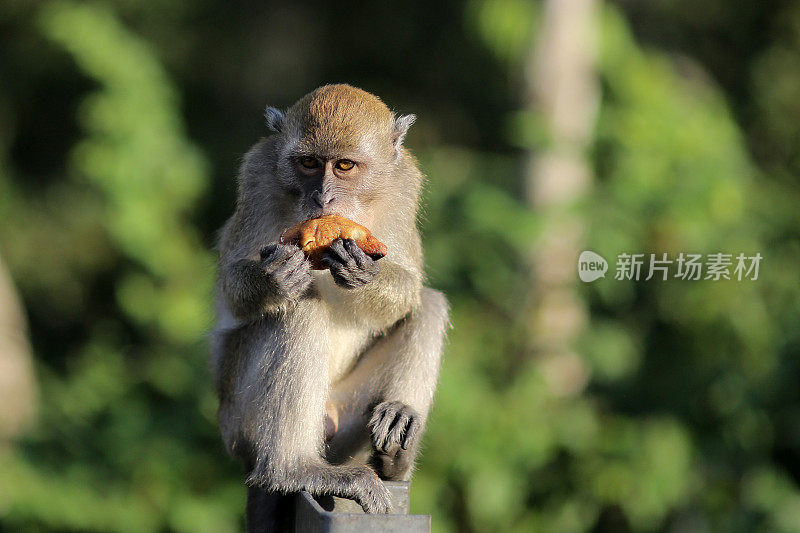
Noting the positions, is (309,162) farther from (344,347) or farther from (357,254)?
(344,347)

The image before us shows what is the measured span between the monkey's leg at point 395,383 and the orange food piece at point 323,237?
0.61 meters

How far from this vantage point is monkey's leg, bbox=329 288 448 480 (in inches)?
165

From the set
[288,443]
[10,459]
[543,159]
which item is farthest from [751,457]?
[10,459]

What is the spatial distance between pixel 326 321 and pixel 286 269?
42cm

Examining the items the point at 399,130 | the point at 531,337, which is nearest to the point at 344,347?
the point at 399,130

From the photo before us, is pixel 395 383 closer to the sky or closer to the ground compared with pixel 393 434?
closer to the sky

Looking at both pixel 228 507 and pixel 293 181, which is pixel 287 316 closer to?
pixel 293 181

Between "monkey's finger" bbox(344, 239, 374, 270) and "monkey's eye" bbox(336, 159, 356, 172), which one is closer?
"monkey's finger" bbox(344, 239, 374, 270)

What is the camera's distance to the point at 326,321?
13.5ft

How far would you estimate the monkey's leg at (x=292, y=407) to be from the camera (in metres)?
3.93

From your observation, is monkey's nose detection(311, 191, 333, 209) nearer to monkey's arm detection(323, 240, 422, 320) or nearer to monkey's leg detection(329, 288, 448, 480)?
monkey's arm detection(323, 240, 422, 320)

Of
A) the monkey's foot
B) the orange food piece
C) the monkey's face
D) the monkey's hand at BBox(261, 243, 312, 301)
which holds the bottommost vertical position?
the monkey's foot

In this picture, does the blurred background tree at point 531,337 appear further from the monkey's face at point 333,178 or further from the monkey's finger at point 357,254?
the monkey's finger at point 357,254

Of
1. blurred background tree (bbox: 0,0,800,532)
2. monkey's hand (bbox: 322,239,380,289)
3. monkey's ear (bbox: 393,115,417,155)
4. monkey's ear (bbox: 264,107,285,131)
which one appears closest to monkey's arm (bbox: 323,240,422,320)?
monkey's hand (bbox: 322,239,380,289)
